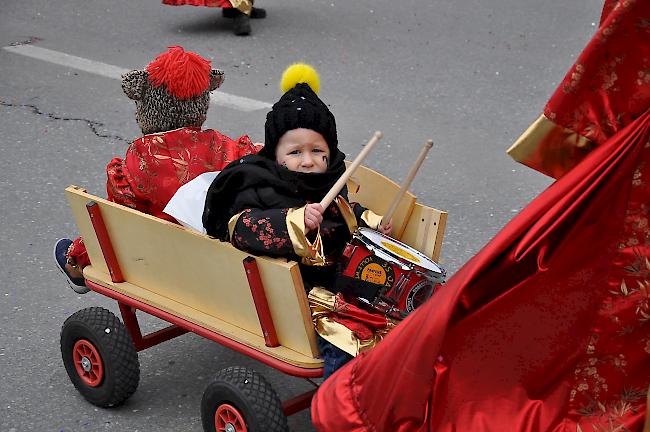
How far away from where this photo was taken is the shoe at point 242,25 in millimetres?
8070

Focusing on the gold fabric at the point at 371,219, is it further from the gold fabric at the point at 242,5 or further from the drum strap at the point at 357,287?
the gold fabric at the point at 242,5

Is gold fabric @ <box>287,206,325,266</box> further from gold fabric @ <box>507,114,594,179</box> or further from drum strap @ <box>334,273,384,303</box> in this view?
gold fabric @ <box>507,114,594,179</box>

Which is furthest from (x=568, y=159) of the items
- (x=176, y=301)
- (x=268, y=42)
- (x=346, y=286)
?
(x=268, y=42)

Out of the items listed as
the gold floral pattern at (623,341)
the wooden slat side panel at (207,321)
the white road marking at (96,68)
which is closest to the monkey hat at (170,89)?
the wooden slat side panel at (207,321)

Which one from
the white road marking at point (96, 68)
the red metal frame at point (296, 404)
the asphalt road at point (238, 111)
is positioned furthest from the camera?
the white road marking at point (96, 68)

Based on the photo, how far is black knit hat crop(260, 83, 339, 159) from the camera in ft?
10.1

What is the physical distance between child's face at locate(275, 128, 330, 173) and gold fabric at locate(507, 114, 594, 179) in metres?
0.93

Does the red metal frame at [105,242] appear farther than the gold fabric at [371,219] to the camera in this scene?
Yes

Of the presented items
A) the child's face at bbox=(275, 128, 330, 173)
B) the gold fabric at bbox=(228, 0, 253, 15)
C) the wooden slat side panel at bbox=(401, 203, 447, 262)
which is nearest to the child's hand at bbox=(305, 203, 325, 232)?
the child's face at bbox=(275, 128, 330, 173)

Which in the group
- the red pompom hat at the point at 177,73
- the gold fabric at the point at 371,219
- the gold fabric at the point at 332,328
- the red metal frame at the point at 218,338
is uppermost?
the red pompom hat at the point at 177,73

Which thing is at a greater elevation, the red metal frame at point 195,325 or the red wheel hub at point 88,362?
the red metal frame at point 195,325

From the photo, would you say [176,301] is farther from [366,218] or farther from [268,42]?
[268,42]

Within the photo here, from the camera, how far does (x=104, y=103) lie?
21.8 ft

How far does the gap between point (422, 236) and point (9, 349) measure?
66.8 inches
